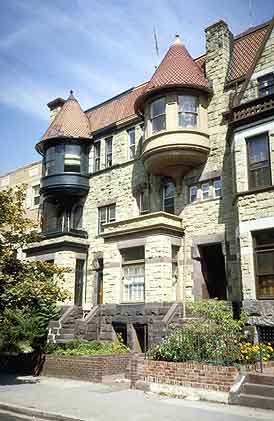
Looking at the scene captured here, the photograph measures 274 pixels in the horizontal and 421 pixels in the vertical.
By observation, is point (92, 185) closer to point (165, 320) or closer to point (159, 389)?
point (165, 320)

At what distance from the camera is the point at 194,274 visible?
2038 centimetres

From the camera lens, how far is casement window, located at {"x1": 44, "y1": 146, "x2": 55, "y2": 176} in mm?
27312

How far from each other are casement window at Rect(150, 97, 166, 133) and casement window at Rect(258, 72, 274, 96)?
490 centimetres

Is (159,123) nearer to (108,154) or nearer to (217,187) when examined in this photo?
(217,187)

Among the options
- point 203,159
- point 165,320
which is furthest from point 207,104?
point 165,320

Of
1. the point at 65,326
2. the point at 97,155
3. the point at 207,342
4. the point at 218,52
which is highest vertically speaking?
the point at 218,52

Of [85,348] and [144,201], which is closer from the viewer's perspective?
[85,348]

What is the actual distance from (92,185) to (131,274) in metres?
8.30

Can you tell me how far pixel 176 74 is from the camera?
2178cm

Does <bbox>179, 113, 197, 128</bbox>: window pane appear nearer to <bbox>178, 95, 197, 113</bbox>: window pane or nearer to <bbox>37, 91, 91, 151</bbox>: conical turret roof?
<bbox>178, 95, 197, 113</bbox>: window pane

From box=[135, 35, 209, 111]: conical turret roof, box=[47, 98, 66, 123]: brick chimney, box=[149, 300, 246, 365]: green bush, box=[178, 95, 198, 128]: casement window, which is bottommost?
box=[149, 300, 246, 365]: green bush

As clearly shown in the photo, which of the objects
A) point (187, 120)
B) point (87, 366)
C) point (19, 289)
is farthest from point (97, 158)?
point (87, 366)

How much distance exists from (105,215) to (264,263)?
12.1 m

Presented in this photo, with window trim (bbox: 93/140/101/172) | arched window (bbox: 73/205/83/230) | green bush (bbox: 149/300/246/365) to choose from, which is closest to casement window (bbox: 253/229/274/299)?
green bush (bbox: 149/300/246/365)
